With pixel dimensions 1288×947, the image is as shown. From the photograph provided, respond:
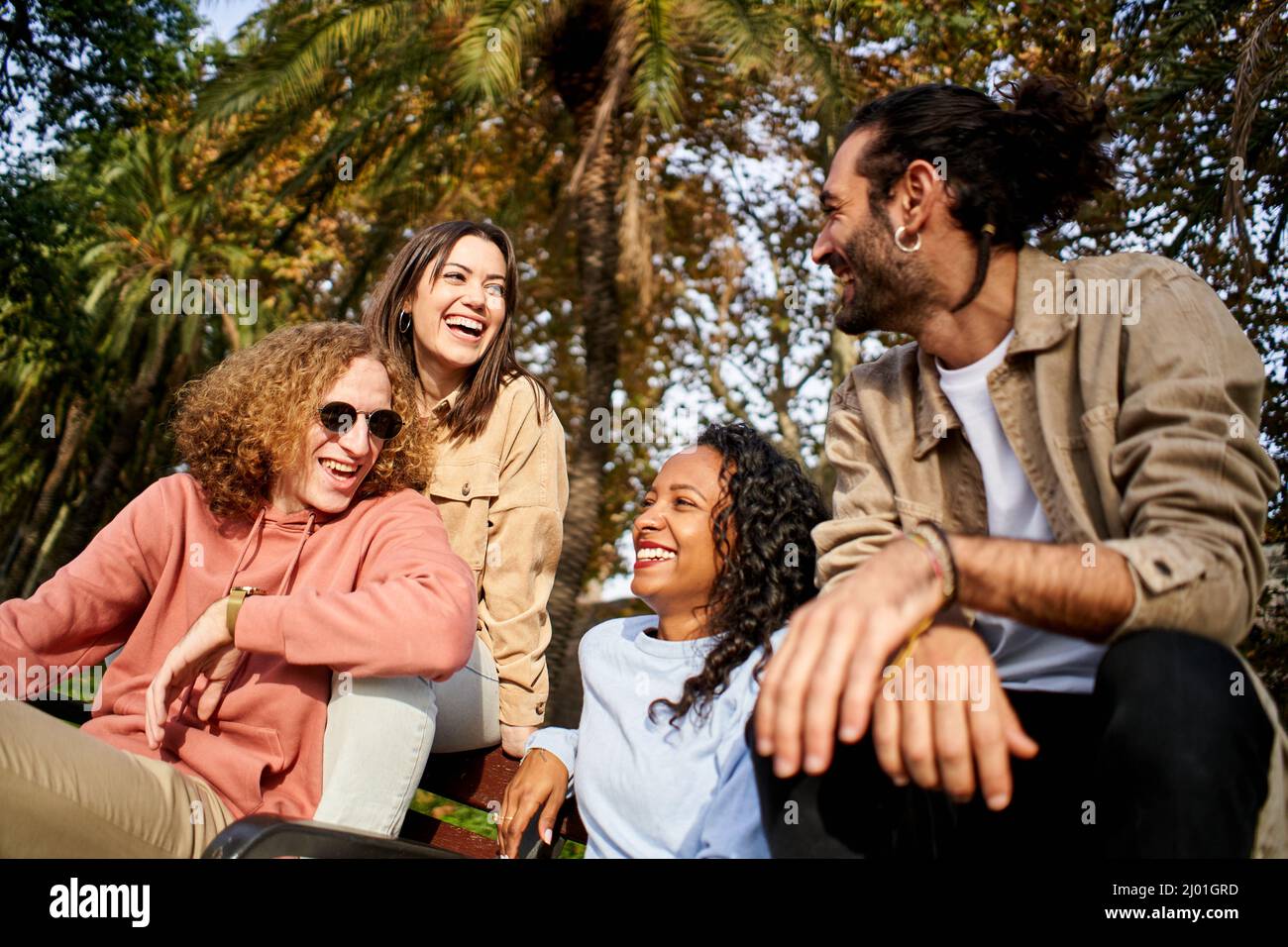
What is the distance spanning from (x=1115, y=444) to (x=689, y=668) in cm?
120

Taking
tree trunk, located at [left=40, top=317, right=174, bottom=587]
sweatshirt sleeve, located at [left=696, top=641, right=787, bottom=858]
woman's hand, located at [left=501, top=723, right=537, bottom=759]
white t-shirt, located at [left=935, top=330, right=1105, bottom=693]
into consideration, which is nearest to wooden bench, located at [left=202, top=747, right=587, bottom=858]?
woman's hand, located at [left=501, top=723, right=537, bottom=759]

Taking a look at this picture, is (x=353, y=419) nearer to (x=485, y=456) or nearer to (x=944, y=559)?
(x=485, y=456)

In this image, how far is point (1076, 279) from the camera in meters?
2.51

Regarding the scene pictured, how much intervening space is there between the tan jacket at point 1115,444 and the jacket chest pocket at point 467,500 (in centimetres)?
125

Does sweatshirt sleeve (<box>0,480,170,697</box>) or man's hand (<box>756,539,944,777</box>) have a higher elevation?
sweatshirt sleeve (<box>0,480,170,697</box>)

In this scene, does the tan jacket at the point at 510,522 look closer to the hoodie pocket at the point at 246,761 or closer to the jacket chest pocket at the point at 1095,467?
the hoodie pocket at the point at 246,761

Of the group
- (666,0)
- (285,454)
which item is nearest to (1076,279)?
(285,454)

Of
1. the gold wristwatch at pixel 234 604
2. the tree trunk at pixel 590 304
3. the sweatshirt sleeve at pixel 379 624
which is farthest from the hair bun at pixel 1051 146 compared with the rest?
the tree trunk at pixel 590 304

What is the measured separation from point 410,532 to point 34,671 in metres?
0.96

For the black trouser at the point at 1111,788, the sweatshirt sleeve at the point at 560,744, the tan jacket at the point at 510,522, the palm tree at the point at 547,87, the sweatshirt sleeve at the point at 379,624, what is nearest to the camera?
the black trouser at the point at 1111,788

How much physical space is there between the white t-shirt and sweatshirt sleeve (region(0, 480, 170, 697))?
2.07m

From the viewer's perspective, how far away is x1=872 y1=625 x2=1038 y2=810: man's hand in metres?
1.77

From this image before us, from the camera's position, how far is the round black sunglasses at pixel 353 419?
3018 mm

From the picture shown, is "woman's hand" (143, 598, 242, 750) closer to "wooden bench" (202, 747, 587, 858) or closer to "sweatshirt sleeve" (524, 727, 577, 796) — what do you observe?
"wooden bench" (202, 747, 587, 858)
